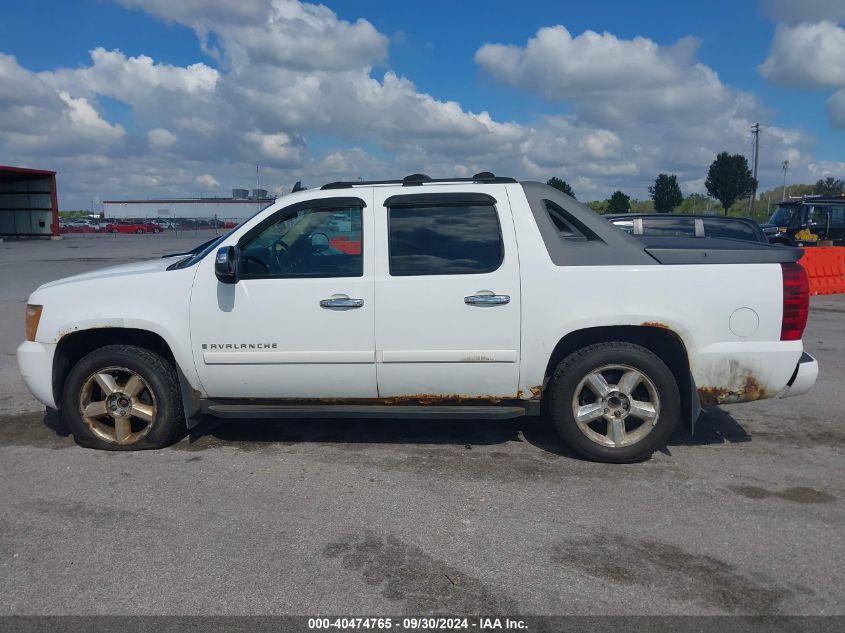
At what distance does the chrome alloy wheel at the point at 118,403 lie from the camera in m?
5.01

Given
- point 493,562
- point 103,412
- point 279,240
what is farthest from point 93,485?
point 493,562

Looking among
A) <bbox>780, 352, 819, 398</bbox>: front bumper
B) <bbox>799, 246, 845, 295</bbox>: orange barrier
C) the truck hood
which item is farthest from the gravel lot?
<bbox>799, 246, 845, 295</bbox>: orange barrier

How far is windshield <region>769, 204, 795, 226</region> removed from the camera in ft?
73.9

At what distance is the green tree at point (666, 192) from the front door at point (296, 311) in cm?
3711

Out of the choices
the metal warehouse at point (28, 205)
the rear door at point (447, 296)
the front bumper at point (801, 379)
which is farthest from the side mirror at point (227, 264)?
the metal warehouse at point (28, 205)

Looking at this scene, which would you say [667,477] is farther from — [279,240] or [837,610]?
[279,240]

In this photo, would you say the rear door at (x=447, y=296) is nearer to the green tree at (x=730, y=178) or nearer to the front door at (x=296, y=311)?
the front door at (x=296, y=311)

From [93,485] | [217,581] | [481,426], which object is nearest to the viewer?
[217,581]

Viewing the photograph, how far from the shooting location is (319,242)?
4902 millimetres

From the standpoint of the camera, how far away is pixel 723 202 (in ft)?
164

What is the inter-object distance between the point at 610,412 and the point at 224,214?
88.4 meters

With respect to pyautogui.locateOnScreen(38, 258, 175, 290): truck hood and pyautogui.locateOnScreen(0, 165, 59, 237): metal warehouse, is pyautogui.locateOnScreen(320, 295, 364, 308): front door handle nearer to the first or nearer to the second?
pyautogui.locateOnScreen(38, 258, 175, 290): truck hood

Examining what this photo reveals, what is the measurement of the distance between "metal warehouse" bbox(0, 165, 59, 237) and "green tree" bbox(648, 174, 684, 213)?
37044 millimetres

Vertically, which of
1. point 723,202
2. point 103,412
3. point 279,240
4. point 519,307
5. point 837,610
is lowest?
point 837,610
